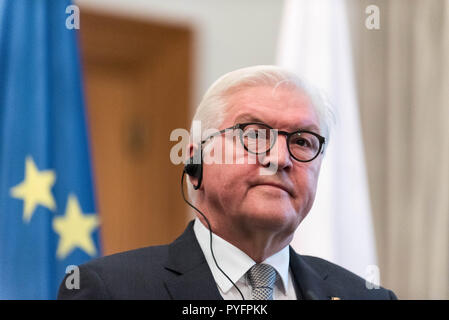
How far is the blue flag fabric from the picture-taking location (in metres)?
1.45

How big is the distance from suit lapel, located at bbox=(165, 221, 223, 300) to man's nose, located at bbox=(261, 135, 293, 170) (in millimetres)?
238

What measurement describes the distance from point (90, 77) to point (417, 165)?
111cm

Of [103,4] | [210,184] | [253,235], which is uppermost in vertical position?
[103,4]

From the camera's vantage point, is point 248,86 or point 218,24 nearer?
point 248,86

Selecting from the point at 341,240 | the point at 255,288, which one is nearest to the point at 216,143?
the point at 255,288

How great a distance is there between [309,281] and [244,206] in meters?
0.23

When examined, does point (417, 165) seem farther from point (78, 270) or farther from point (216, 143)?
point (78, 270)

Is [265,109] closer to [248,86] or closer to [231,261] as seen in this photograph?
[248,86]

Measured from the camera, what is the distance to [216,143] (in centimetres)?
110

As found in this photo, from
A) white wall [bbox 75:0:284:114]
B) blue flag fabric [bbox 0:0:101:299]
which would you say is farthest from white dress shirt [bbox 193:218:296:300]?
white wall [bbox 75:0:284:114]

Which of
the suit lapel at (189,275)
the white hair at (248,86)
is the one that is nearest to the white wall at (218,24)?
the white hair at (248,86)

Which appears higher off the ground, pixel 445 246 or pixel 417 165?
pixel 417 165

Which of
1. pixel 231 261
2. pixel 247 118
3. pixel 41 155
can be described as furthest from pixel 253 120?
pixel 41 155

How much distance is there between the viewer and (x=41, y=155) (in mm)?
1564
